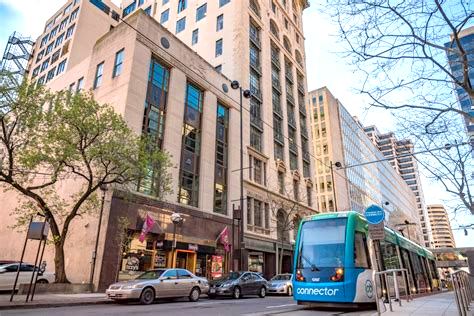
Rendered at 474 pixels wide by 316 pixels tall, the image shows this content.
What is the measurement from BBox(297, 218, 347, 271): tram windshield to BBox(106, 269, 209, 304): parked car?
6332mm

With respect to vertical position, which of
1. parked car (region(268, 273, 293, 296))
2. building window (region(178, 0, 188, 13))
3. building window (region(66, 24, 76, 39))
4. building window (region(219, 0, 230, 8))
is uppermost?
building window (region(178, 0, 188, 13))

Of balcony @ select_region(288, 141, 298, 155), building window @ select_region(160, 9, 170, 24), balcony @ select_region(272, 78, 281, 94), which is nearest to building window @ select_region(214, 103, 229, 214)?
balcony @ select_region(272, 78, 281, 94)

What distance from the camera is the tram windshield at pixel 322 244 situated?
424 inches

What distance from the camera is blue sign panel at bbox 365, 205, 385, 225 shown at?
9.49 metres

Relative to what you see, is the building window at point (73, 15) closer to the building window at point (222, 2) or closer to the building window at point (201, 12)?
the building window at point (201, 12)

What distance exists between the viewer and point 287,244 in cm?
3703

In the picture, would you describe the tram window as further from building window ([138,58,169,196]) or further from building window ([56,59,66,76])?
building window ([56,59,66,76])

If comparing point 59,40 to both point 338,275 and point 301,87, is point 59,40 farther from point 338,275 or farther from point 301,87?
point 338,275

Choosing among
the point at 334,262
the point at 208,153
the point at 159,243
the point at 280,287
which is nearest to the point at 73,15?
the point at 208,153

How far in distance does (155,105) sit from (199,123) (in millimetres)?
5058

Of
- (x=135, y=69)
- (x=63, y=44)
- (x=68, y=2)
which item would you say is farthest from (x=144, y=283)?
(x=68, y=2)

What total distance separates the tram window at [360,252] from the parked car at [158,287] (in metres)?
8.18

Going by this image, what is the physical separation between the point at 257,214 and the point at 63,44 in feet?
128

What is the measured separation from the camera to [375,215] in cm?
967
